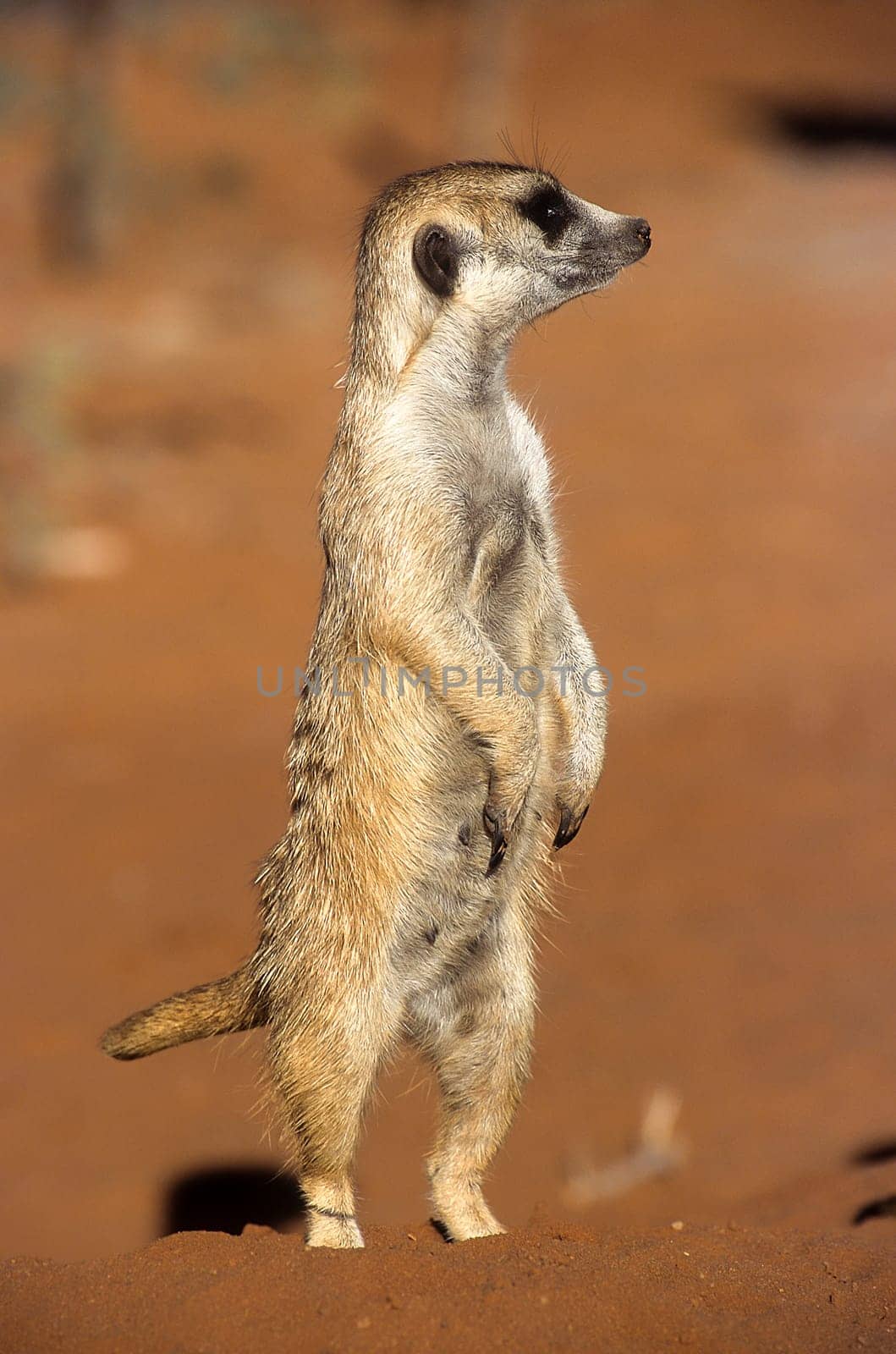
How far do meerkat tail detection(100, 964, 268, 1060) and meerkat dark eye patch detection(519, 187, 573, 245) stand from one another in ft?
5.77

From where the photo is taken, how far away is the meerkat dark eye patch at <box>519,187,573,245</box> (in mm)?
3188

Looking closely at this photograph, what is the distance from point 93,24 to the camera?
45.1 ft

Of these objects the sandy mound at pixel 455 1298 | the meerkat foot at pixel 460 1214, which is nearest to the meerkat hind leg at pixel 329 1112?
the sandy mound at pixel 455 1298

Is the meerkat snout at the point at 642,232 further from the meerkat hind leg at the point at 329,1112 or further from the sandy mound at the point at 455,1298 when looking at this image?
the sandy mound at the point at 455,1298

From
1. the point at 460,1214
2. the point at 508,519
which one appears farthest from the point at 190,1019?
the point at 508,519

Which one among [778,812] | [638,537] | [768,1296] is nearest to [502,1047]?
[768,1296]

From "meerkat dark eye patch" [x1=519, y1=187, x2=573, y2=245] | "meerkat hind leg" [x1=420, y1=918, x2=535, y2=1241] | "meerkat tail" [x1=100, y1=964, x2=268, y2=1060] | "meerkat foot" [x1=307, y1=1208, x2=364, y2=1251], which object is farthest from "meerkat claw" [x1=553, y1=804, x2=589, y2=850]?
"meerkat dark eye patch" [x1=519, y1=187, x2=573, y2=245]

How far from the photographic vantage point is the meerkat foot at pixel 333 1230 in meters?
2.88

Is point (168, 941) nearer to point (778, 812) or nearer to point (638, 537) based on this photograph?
point (778, 812)

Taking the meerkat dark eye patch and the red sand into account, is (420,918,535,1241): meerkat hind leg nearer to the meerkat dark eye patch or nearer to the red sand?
the red sand

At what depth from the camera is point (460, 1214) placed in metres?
3.12

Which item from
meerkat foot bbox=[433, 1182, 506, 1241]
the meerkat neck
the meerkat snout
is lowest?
meerkat foot bbox=[433, 1182, 506, 1241]

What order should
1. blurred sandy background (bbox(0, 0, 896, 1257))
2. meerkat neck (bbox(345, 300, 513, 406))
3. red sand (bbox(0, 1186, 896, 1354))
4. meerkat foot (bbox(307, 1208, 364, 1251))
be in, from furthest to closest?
1. blurred sandy background (bbox(0, 0, 896, 1257))
2. meerkat neck (bbox(345, 300, 513, 406))
3. meerkat foot (bbox(307, 1208, 364, 1251))
4. red sand (bbox(0, 1186, 896, 1354))

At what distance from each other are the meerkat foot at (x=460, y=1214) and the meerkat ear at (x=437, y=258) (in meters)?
1.93
